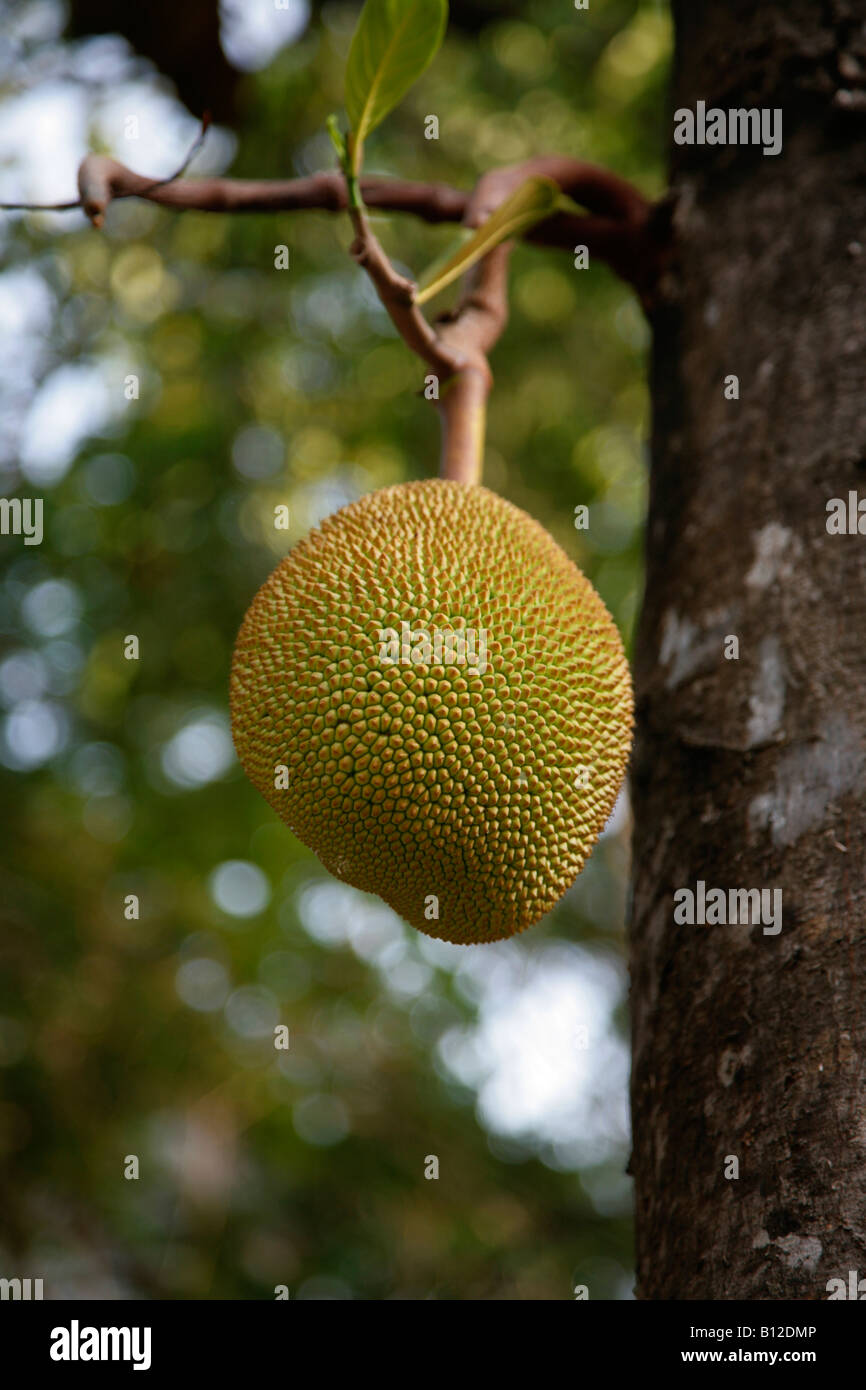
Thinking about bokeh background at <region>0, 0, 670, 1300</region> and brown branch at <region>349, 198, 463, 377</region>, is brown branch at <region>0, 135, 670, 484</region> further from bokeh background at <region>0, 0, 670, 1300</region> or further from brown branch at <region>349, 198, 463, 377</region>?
bokeh background at <region>0, 0, 670, 1300</region>

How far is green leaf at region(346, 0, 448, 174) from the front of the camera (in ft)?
3.81

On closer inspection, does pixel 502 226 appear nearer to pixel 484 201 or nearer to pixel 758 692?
pixel 484 201

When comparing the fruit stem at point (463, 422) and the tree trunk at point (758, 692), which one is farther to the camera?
the fruit stem at point (463, 422)

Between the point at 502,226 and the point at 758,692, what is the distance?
2.08 feet

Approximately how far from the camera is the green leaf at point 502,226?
130cm

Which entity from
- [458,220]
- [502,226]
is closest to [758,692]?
[502,226]

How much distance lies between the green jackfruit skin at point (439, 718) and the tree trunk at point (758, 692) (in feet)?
0.39

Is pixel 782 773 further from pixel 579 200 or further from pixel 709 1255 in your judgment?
pixel 579 200

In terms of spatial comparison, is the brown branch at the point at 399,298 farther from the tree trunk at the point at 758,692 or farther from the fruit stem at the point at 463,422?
the tree trunk at the point at 758,692

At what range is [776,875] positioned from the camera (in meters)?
1.06

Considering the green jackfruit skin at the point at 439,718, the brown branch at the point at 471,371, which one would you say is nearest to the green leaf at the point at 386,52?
the brown branch at the point at 471,371

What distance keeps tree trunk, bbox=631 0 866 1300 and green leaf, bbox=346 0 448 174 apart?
0.48 m

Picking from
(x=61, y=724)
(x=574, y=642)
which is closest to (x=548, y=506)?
(x=61, y=724)
